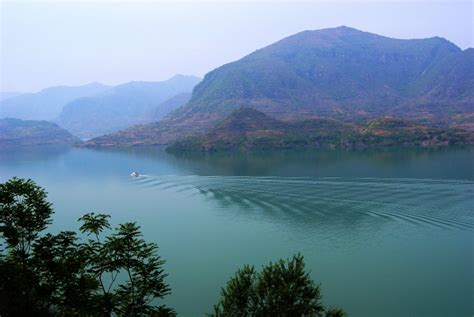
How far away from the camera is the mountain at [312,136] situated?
369ft

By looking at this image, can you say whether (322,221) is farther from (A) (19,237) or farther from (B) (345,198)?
(A) (19,237)

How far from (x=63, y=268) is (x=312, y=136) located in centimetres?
11242

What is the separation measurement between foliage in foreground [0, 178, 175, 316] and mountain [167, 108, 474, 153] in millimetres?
102761

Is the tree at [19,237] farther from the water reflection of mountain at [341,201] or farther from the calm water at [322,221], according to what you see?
the water reflection of mountain at [341,201]

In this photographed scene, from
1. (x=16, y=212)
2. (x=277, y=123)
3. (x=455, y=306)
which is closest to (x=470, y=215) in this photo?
(x=455, y=306)

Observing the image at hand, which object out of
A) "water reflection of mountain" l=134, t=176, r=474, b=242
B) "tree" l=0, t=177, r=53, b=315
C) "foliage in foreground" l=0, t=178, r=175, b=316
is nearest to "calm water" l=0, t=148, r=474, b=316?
"water reflection of mountain" l=134, t=176, r=474, b=242

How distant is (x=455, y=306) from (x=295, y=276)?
38.7ft

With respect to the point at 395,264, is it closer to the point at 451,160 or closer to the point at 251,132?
the point at 451,160

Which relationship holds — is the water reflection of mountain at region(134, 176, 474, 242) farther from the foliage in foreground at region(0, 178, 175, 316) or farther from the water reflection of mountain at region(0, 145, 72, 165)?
the water reflection of mountain at region(0, 145, 72, 165)

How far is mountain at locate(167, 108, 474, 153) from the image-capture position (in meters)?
112

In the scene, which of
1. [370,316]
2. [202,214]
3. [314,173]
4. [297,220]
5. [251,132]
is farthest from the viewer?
[251,132]

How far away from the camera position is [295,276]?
19156mm

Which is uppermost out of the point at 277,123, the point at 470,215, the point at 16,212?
the point at 277,123

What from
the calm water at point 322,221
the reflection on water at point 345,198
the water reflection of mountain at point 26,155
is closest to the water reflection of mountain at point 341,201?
the reflection on water at point 345,198
